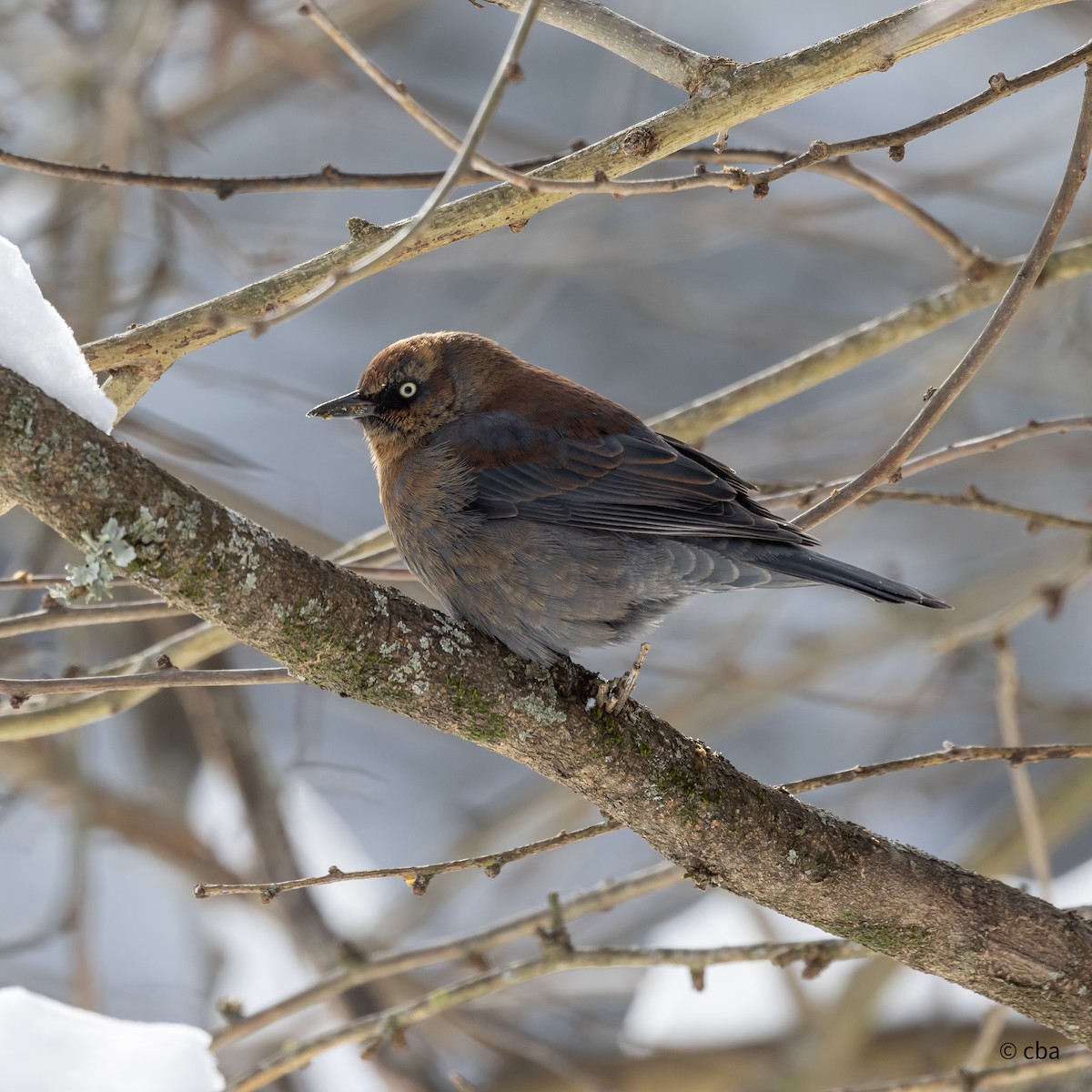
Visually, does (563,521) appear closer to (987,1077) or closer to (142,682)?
(142,682)

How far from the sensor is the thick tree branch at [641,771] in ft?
7.38

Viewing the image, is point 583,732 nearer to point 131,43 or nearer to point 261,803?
point 261,803

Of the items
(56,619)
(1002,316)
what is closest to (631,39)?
(1002,316)

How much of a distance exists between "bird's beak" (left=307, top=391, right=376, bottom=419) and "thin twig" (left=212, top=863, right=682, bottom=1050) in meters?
1.67

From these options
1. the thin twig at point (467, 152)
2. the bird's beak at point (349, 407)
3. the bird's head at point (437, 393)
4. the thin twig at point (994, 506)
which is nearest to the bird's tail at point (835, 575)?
the thin twig at point (994, 506)

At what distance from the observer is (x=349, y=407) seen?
13.3ft

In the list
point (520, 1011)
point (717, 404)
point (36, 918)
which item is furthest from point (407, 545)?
point (36, 918)

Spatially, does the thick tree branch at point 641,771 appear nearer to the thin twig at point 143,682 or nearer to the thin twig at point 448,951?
the thin twig at point 143,682

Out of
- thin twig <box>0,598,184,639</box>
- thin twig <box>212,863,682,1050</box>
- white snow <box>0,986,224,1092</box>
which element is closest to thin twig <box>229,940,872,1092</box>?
thin twig <box>212,863,682,1050</box>

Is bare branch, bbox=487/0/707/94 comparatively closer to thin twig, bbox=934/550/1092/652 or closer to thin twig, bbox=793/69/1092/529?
thin twig, bbox=793/69/1092/529

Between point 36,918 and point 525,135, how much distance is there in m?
5.55

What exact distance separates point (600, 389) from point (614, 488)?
236 inches

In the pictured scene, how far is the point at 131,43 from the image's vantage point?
534cm

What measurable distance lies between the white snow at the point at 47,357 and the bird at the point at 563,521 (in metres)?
1.36
